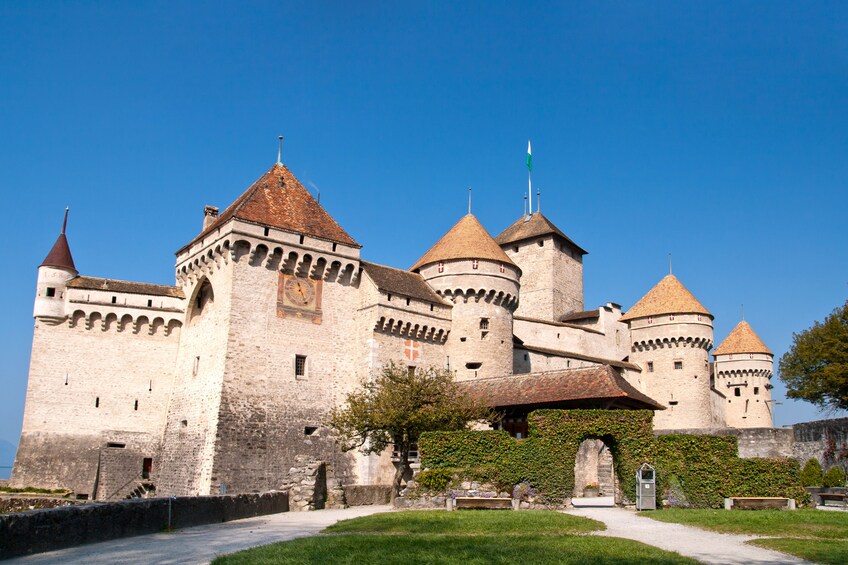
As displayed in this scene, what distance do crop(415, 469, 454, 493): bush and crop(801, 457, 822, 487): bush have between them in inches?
506

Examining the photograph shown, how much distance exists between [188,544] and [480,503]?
30.3 ft

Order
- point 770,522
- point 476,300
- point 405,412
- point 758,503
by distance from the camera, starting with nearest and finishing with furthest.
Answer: point 770,522, point 758,503, point 405,412, point 476,300

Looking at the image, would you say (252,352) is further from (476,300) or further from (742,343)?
(742,343)

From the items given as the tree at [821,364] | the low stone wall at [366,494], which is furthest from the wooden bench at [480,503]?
the tree at [821,364]

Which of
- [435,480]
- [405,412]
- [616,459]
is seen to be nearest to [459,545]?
[435,480]

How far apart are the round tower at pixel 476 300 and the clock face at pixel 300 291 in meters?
6.84

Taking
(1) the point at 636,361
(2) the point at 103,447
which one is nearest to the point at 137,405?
(2) the point at 103,447

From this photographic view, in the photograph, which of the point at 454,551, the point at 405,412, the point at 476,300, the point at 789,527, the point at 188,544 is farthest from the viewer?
the point at 476,300

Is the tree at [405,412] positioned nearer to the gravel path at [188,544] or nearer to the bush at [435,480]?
the bush at [435,480]

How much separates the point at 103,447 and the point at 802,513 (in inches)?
1014

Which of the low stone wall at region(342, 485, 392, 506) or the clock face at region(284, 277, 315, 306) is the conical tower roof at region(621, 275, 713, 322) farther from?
the low stone wall at region(342, 485, 392, 506)

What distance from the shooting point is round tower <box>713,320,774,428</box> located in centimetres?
5494

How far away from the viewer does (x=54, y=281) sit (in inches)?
1312

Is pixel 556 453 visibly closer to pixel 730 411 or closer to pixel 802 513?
pixel 802 513
